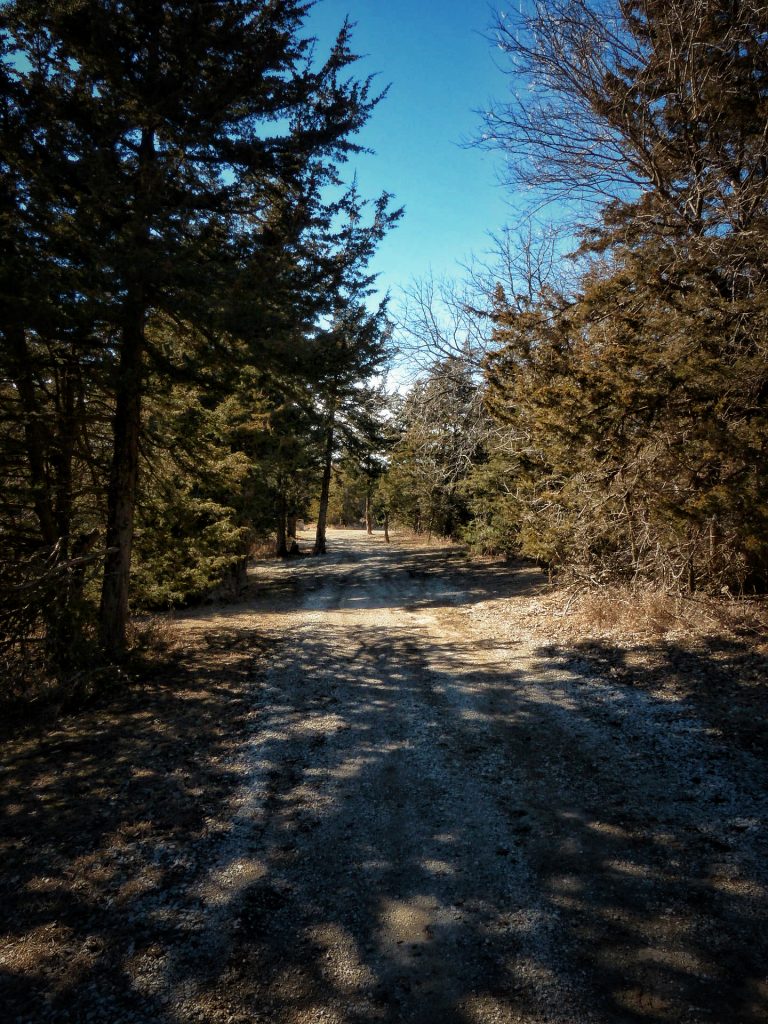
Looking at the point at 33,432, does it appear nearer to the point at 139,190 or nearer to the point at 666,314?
the point at 139,190

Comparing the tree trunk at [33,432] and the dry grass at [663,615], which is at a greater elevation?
the tree trunk at [33,432]

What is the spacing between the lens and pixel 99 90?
22.1 feet

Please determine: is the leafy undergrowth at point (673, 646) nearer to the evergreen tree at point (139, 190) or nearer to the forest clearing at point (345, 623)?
the forest clearing at point (345, 623)

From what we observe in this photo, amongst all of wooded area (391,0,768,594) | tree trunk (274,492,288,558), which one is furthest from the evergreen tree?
tree trunk (274,492,288,558)

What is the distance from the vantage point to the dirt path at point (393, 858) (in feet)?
8.54

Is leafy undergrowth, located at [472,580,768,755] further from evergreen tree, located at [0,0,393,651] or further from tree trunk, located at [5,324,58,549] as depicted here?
tree trunk, located at [5,324,58,549]

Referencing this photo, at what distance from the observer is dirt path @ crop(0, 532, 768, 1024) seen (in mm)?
2604

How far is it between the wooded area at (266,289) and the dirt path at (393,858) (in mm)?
2780

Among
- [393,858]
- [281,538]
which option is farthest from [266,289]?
[281,538]

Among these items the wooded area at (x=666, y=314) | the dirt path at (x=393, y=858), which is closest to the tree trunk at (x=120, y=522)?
the dirt path at (x=393, y=858)

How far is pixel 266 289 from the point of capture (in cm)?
652

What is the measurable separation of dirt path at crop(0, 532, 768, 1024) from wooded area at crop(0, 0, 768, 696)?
278 cm

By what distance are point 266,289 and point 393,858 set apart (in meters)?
6.25

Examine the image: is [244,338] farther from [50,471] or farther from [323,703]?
[323,703]
